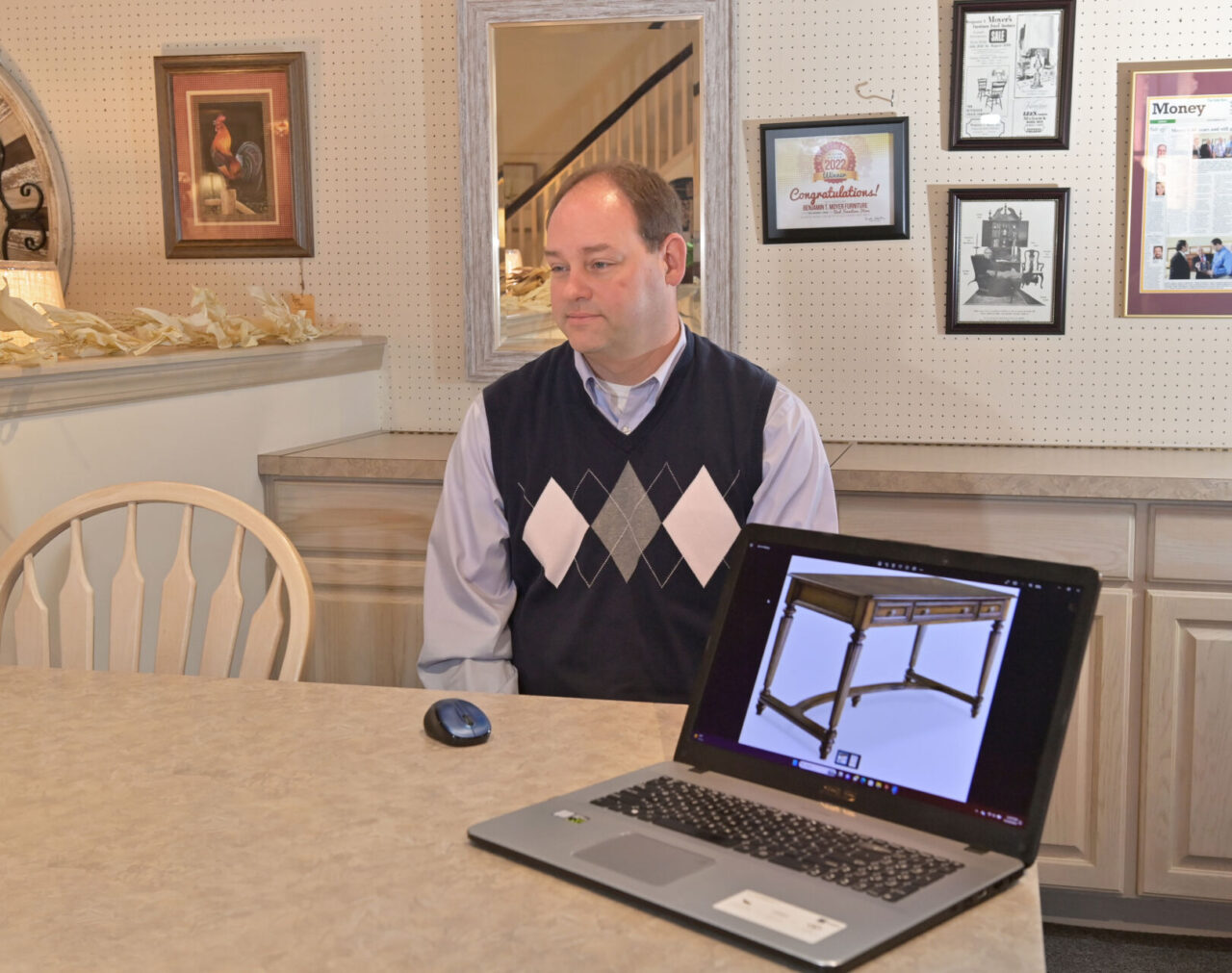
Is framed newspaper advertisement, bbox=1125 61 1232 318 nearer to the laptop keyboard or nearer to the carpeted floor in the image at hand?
the carpeted floor

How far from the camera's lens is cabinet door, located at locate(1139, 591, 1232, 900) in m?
2.33

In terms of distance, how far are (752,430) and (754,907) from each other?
1.10m

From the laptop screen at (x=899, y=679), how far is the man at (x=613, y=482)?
29.0 inches

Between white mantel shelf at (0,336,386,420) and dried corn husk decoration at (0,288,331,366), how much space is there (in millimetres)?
28

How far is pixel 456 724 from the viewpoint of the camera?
4.02ft

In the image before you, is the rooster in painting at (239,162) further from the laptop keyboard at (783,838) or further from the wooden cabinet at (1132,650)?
the laptop keyboard at (783,838)

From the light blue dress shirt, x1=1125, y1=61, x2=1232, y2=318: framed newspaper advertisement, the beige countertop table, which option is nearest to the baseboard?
the light blue dress shirt

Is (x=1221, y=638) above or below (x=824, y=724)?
below

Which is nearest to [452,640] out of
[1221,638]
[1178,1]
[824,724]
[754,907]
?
[824,724]

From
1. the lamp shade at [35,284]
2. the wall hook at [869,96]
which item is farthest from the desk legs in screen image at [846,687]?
the lamp shade at [35,284]

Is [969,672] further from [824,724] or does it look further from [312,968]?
[312,968]

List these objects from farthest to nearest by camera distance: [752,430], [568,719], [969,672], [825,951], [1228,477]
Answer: [1228,477]
[752,430]
[568,719]
[969,672]
[825,951]

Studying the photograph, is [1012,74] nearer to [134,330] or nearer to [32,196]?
[134,330]

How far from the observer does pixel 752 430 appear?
1.89 metres
